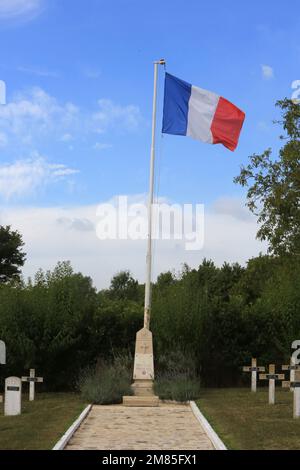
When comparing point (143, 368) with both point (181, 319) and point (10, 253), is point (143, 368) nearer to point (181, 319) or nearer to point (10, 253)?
Answer: point (181, 319)

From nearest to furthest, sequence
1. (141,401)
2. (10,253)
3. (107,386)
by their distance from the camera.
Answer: (141,401), (107,386), (10,253)

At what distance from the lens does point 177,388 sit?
19.6 metres

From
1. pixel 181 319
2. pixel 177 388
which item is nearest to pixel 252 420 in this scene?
pixel 177 388

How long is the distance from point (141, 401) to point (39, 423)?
5.15 metres

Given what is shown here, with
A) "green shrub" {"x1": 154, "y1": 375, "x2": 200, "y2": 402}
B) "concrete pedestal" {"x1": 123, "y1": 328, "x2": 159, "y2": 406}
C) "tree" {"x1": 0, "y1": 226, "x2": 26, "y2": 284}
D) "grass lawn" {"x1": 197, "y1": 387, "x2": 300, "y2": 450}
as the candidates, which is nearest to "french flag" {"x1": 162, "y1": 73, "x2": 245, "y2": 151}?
"concrete pedestal" {"x1": 123, "y1": 328, "x2": 159, "y2": 406}

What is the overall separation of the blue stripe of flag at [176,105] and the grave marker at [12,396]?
951 centimetres

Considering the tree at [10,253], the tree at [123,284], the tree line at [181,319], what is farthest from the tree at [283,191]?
the tree at [123,284]

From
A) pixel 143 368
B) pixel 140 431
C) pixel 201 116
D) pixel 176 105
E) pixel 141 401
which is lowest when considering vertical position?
pixel 141 401

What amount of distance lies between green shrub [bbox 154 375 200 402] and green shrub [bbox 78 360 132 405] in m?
0.93

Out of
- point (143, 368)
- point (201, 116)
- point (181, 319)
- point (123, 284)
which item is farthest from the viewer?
point (123, 284)

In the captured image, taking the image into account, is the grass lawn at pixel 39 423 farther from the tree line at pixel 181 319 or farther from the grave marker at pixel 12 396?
the tree line at pixel 181 319

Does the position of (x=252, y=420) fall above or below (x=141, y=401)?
above

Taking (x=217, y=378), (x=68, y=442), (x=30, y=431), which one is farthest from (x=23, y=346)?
(x=68, y=442)

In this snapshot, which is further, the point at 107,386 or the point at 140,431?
the point at 107,386
